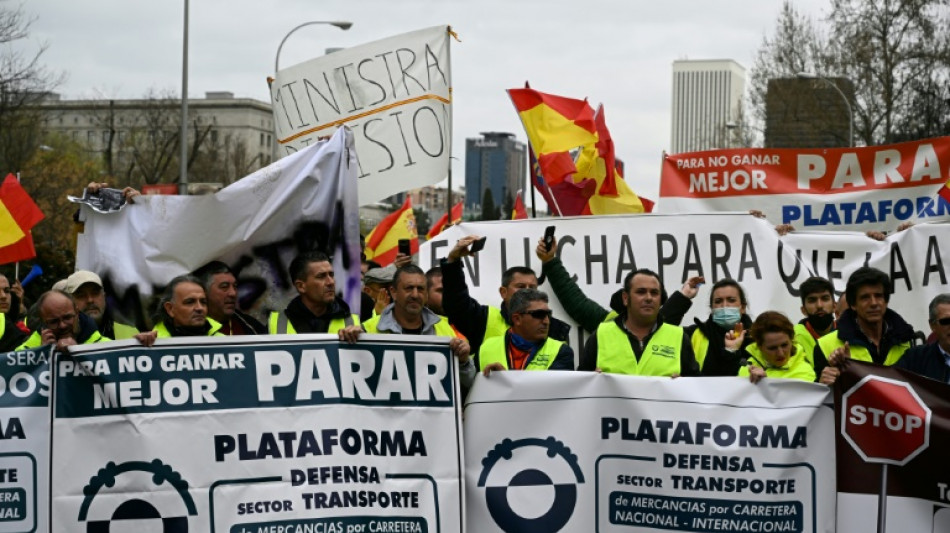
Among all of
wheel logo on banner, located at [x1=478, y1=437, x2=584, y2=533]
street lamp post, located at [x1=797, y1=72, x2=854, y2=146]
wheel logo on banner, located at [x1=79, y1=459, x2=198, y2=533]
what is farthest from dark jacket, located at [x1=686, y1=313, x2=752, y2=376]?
street lamp post, located at [x1=797, y1=72, x2=854, y2=146]

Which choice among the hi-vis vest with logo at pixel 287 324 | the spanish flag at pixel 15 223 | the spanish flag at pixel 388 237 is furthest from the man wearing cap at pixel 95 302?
the spanish flag at pixel 388 237

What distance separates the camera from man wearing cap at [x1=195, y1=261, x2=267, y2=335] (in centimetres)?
677

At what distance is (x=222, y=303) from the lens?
6.76 metres

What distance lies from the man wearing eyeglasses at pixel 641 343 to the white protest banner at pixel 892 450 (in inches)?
33.2

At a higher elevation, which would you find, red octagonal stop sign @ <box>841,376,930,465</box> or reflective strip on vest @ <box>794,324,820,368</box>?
reflective strip on vest @ <box>794,324,820,368</box>

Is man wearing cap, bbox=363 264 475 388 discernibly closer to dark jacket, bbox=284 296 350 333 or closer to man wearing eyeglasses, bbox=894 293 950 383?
dark jacket, bbox=284 296 350 333

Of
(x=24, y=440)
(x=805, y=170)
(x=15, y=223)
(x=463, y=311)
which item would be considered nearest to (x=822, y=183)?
(x=805, y=170)

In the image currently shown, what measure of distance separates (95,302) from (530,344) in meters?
2.51

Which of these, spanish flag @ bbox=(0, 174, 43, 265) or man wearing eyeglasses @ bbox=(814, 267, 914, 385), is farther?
spanish flag @ bbox=(0, 174, 43, 265)

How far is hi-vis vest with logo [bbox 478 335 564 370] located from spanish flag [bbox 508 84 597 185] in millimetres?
3991

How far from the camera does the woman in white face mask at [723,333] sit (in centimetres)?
688

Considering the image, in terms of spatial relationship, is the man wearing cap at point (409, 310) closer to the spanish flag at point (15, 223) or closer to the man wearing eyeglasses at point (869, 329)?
the man wearing eyeglasses at point (869, 329)

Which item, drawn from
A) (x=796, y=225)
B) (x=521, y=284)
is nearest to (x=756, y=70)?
(x=796, y=225)

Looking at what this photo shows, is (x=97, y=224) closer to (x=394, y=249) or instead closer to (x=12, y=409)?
(x=12, y=409)
